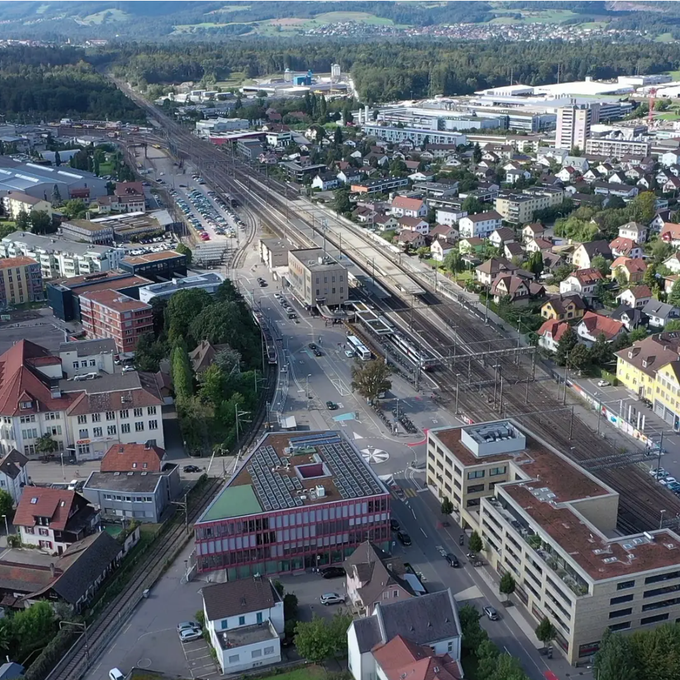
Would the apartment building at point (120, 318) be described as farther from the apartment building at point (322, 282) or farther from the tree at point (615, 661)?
the tree at point (615, 661)

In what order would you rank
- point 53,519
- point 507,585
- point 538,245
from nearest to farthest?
point 507,585 < point 53,519 < point 538,245

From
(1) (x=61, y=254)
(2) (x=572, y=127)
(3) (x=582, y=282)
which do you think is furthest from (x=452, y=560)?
(2) (x=572, y=127)

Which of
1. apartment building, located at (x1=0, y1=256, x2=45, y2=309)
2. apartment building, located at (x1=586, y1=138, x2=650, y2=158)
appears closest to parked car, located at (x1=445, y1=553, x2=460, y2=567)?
apartment building, located at (x1=0, y1=256, x2=45, y2=309)

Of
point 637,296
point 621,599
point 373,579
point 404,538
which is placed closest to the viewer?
point 621,599

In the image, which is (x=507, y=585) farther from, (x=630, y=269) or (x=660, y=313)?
(x=630, y=269)

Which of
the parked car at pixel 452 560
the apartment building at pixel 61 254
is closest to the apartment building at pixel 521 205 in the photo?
the apartment building at pixel 61 254

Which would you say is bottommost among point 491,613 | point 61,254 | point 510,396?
point 510,396
